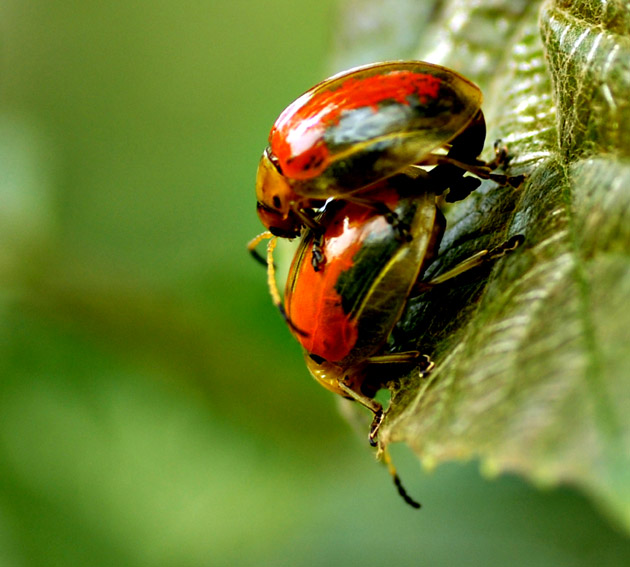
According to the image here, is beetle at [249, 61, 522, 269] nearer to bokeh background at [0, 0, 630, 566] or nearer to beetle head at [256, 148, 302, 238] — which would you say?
beetle head at [256, 148, 302, 238]

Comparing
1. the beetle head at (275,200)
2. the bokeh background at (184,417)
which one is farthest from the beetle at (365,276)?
the bokeh background at (184,417)

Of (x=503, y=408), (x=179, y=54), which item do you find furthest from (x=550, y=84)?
(x=179, y=54)

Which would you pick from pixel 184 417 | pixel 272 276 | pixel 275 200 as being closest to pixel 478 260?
pixel 275 200

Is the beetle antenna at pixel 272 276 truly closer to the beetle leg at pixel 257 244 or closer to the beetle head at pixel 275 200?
the beetle leg at pixel 257 244

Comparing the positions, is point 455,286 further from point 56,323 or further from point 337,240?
point 56,323

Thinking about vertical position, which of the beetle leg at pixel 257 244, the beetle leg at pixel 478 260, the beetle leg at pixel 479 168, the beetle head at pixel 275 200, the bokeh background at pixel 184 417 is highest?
the beetle leg at pixel 479 168

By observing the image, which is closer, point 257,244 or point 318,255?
point 318,255

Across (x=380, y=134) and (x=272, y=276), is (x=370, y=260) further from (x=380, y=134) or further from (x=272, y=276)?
(x=272, y=276)

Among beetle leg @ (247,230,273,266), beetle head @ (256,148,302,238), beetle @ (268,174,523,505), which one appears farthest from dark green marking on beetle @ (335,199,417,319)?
beetle leg @ (247,230,273,266)
